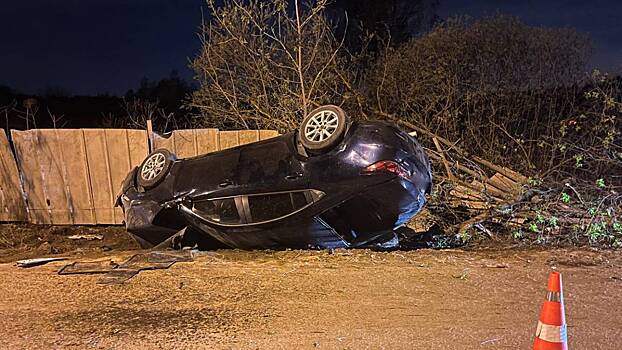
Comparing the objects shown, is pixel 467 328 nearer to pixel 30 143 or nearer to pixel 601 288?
pixel 601 288

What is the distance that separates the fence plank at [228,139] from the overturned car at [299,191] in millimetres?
1701

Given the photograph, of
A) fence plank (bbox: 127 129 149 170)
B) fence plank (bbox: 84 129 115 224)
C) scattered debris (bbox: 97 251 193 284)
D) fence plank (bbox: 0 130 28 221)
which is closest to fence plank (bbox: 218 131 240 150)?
fence plank (bbox: 127 129 149 170)

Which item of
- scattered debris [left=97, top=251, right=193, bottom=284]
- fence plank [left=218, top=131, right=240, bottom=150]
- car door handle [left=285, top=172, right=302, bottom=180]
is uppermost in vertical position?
fence plank [left=218, top=131, right=240, bottom=150]

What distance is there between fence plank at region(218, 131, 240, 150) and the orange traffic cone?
6.07m

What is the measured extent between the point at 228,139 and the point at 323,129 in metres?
3.03

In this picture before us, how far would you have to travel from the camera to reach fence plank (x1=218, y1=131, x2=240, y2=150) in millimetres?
8453

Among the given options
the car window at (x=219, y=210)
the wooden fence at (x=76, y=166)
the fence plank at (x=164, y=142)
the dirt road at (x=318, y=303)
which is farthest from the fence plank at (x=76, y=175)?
the car window at (x=219, y=210)

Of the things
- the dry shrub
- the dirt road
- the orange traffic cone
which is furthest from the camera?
the dry shrub

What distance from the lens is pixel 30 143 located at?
27.3 feet

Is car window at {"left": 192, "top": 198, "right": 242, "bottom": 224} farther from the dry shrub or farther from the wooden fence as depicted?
the dry shrub

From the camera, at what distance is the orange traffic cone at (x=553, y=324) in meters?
3.04

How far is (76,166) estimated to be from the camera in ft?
27.5

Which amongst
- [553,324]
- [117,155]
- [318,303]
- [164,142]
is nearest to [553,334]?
[553,324]

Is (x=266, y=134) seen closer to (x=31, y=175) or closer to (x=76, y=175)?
(x=76, y=175)
